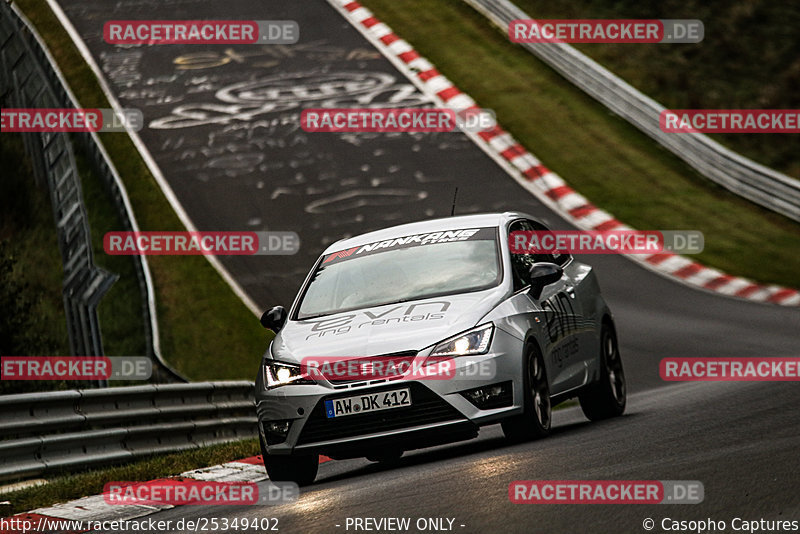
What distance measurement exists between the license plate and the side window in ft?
4.35

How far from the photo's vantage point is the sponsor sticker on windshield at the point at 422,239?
351 inches

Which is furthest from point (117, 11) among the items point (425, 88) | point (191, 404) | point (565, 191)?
point (191, 404)

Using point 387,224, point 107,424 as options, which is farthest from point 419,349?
point 387,224

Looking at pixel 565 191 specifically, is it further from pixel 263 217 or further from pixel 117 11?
pixel 117 11

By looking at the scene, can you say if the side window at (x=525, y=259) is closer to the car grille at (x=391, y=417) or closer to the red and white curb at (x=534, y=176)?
the car grille at (x=391, y=417)

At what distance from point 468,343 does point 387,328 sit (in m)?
0.53

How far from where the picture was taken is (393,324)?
25.8 feet

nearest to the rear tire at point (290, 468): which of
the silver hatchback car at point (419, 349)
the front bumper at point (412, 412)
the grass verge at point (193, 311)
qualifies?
the silver hatchback car at point (419, 349)

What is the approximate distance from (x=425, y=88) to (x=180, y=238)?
→ 8191 mm

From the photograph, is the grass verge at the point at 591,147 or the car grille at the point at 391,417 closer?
the car grille at the point at 391,417

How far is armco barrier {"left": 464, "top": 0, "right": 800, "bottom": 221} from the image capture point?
70.8 feet

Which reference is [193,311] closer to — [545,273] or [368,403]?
[545,273]

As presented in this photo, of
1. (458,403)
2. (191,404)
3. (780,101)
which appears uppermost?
(458,403)

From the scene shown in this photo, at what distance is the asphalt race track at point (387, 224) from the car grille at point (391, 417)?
30cm
